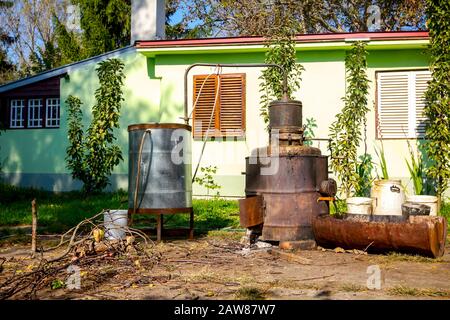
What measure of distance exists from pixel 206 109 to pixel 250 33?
8.62 metres

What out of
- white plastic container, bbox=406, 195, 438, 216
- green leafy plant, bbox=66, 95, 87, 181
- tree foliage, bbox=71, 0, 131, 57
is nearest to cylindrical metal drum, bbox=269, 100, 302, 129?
white plastic container, bbox=406, 195, 438, 216

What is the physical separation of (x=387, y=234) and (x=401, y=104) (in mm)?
6232

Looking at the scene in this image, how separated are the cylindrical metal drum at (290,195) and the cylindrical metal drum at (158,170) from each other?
1.16 meters

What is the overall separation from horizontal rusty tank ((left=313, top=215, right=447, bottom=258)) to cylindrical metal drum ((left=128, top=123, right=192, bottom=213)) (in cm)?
190

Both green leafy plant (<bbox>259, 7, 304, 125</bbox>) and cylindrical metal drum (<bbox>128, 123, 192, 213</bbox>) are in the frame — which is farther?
green leafy plant (<bbox>259, 7, 304, 125</bbox>)

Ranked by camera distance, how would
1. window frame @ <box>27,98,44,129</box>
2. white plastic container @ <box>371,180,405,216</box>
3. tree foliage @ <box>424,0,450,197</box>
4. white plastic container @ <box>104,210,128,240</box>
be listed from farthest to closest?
window frame @ <box>27,98,44,129</box> → tree foliage @ <box>424,0,450,197</box> → white plastic container @ <box>371,180,405,216</box> → white plastic container @ <box>104,210,128,240</box>

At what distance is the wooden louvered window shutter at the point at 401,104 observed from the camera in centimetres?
1118

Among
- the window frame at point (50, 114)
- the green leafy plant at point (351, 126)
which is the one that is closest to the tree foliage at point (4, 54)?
the window frame at point (50, 114)

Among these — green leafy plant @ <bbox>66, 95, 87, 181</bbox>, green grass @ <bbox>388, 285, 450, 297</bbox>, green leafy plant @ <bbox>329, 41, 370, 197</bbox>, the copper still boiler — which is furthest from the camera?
green leafy plant @ <bbox>66, 95, 87, 181</bbox>

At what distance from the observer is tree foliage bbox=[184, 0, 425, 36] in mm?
19578

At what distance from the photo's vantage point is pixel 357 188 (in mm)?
10172

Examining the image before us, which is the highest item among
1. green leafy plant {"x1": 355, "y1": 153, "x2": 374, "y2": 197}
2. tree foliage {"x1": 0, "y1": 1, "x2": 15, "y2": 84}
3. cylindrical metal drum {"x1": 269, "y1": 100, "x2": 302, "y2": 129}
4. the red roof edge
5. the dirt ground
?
tree foliage {"x1": 0, "y1": 1, "x2": 15, "y2": 84}

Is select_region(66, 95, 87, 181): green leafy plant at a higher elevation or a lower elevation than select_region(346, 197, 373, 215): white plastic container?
higher

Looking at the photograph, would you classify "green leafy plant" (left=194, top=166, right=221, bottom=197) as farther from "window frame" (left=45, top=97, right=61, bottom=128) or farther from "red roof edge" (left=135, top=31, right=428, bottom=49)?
"window frame" (left=45, top=97, right=61, bottom=128)
